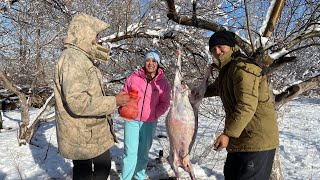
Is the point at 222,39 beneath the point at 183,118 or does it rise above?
above

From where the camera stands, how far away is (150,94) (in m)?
3.61

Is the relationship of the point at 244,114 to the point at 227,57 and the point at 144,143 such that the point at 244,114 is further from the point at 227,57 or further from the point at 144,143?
the point at 144,143

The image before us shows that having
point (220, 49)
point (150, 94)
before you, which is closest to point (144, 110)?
point (150, 94)

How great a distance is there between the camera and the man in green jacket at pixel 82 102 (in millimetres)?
2389

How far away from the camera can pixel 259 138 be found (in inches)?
92.0

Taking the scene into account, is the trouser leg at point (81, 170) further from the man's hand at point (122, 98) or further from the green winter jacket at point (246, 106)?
the green winter jacket at point (246, 106)

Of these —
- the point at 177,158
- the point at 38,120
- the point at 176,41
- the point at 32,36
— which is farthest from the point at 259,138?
the point at 32,36

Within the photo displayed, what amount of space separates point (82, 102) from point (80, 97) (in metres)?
0.04

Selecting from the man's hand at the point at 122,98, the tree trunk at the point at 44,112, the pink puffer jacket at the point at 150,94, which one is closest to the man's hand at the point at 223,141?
the man's hand at the point at 122,98

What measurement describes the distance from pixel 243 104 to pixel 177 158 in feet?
3.02

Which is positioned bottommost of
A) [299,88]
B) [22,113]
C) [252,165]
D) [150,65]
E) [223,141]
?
[22,113]

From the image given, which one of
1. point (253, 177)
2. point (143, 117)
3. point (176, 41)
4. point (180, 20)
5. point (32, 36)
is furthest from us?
point (32, 36)

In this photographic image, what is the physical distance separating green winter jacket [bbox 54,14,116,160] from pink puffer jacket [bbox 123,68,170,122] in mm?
919

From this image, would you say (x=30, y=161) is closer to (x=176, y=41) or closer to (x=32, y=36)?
(x=176, y=41)
